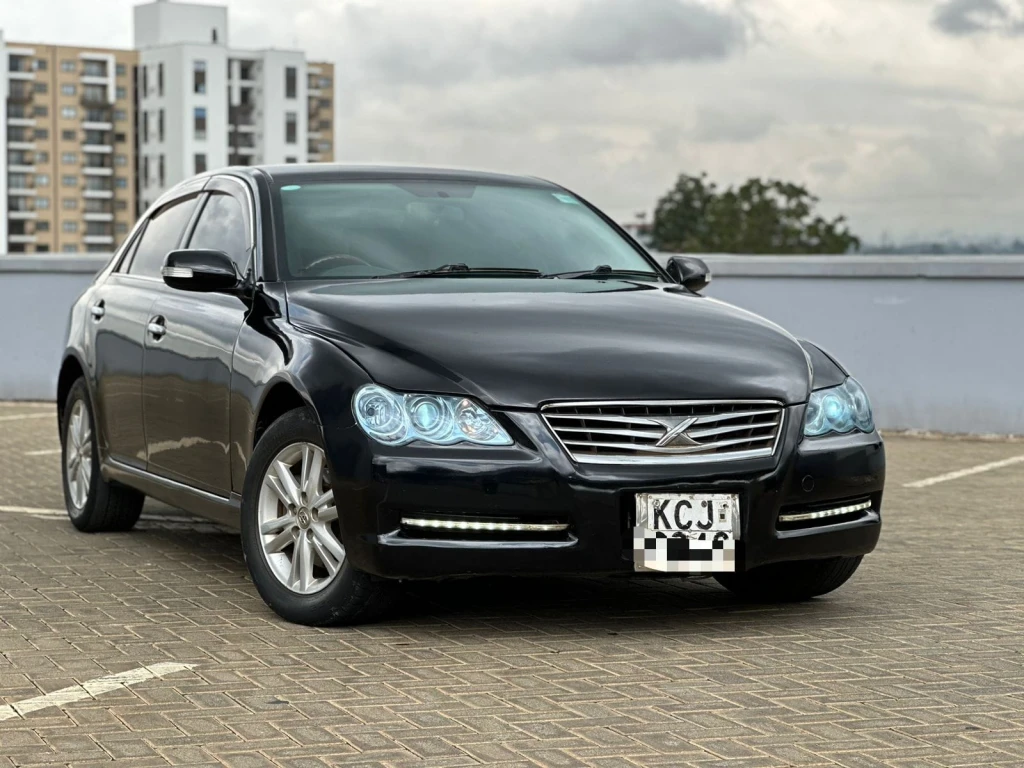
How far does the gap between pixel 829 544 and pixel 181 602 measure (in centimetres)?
237

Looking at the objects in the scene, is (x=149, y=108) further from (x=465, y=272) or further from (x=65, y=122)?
(x=465, y=272)

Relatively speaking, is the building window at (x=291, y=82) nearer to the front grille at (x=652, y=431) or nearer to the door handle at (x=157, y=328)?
the door handle at (x=157, y=328)

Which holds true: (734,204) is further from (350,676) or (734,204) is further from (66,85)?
(350,676)

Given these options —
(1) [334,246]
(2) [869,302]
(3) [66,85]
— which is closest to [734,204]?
(3) [66,85]

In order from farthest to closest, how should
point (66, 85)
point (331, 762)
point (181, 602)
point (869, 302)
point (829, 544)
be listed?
1. point (66, 85)
2. point (869, 302)
3. point (181, 602)
4. point (829, 544)
5. point (331, 762)

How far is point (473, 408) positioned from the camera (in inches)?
226

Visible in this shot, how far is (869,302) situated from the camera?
15.5m

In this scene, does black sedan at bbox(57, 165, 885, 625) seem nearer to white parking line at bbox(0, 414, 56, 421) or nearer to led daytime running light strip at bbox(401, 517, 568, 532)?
led daytime running light strip at bbox(401, 517, 568, 532)

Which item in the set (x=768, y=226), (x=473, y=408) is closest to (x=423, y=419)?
(x=473, y=408)

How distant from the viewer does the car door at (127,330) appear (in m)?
7.86

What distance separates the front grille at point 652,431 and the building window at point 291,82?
190m

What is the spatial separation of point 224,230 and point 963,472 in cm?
673

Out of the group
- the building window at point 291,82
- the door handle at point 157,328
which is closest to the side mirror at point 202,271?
the door handle at point 157,328

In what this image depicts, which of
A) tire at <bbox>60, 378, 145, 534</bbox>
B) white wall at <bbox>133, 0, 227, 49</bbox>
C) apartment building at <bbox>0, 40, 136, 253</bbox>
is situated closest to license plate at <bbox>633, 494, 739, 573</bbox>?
tire at <bbox>60, 378, 145, 534</bbox>
